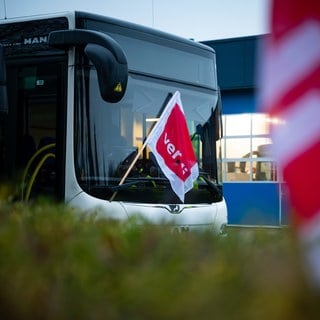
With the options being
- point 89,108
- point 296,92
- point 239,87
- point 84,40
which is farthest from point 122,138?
point 239,87

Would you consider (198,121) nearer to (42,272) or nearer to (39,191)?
(39,191)

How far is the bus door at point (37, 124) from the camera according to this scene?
635 centimetres

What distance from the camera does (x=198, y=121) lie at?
7426 millimetres

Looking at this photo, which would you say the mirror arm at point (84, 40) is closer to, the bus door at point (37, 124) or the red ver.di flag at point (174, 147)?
the bus door at point (37, 124)

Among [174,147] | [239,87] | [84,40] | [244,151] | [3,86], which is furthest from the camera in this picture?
[244,151]

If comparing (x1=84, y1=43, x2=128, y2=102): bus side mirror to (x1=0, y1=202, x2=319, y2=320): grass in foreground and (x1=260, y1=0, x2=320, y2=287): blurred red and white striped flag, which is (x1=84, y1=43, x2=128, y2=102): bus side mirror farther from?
(x1=260, y1=0, x2=320, y2=287): blurred red and white striped flag

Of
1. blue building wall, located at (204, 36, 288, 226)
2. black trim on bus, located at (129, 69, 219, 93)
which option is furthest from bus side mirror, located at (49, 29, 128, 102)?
blue building wall, located at (204, 36, 288, 226)

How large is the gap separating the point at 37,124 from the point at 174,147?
4.83ft

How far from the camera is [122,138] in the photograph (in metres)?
6.47

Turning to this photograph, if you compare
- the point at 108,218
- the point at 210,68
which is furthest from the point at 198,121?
the point at 108,218

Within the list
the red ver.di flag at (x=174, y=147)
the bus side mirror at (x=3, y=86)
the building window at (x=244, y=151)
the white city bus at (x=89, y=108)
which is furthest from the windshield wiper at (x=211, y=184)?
the building window at (x=244, y=151)

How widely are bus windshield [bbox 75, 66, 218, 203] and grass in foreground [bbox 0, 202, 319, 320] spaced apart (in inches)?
148

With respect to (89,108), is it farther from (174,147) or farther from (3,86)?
(174,147)

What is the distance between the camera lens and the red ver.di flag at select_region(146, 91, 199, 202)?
6504 millimetres
